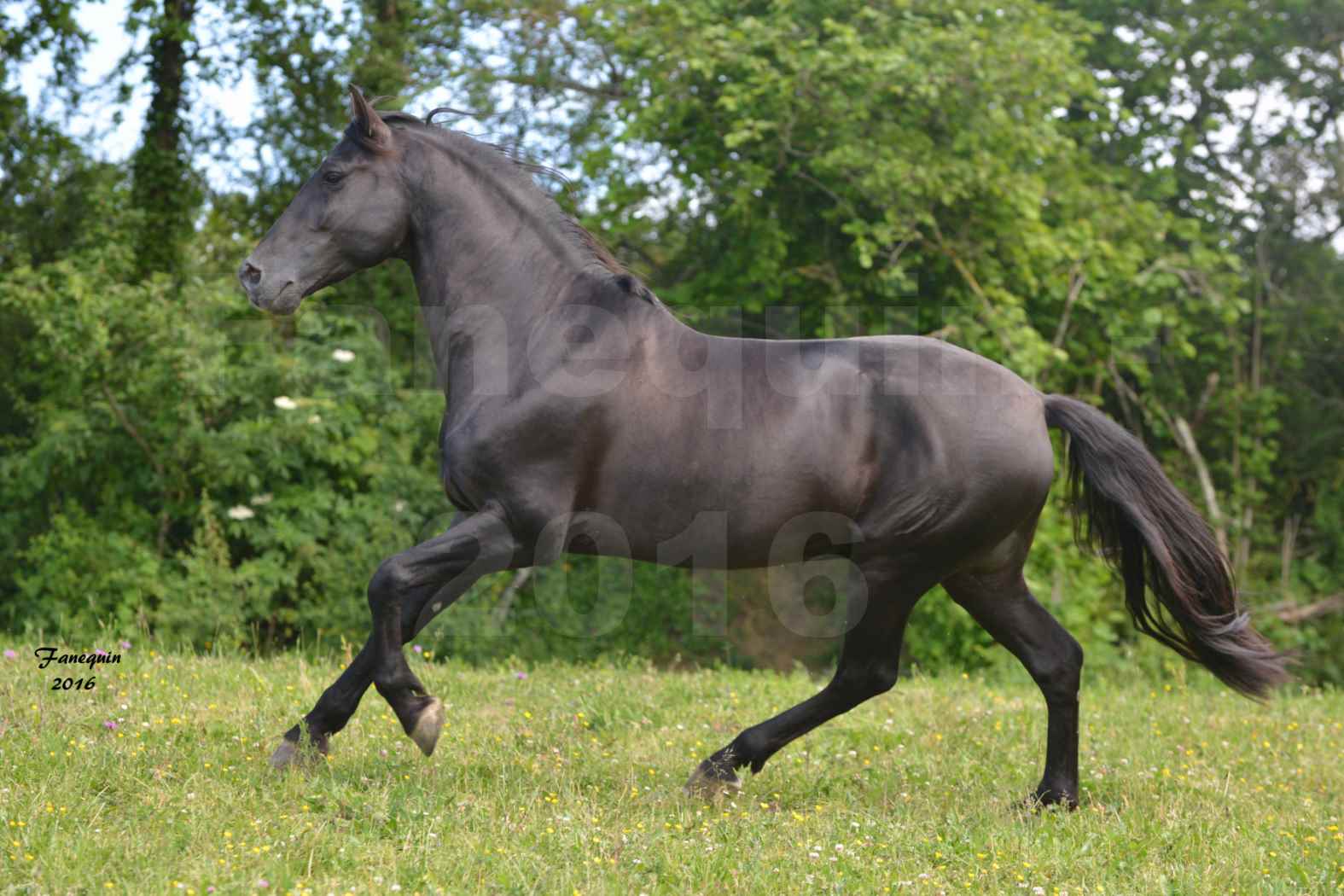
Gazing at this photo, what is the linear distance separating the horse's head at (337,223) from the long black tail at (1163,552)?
249cm

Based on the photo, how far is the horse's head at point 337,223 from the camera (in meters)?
4.29

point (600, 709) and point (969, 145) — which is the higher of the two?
point (969, 145)

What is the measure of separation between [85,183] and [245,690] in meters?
9.04

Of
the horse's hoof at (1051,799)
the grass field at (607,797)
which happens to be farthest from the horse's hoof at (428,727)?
the horse's hoof at (1051,799)

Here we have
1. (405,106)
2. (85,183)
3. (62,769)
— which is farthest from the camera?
(85,183)

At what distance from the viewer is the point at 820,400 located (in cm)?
437

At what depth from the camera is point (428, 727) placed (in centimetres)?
405

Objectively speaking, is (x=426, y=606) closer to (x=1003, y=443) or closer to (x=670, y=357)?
(x=670, y=357)

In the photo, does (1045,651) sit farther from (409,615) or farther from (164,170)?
(164,170)

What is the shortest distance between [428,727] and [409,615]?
0.36m

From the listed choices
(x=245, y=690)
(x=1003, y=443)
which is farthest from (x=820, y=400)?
(x=245, y=690)

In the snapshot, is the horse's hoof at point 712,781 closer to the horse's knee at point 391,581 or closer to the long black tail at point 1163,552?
the horse's knee at point 391,581

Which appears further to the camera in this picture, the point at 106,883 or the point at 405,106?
the point at 405,106

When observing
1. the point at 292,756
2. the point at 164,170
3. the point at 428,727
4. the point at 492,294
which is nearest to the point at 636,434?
the point at 492,294
